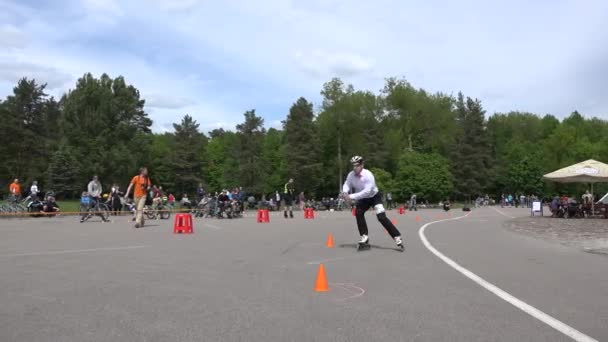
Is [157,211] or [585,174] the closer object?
[157,211]

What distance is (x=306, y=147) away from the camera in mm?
79000

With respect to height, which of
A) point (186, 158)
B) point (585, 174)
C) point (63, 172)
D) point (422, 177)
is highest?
point (186, 158)

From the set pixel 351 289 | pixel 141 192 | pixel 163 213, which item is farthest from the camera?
pixel 163 213

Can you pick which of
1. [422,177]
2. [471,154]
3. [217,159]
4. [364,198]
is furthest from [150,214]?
[217,159]

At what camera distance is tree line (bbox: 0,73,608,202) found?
227 ft

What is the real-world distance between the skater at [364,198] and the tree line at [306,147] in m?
59.7

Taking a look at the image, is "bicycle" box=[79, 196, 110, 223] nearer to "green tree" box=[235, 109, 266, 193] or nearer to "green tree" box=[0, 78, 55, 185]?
"green tree" box=[235, 109, 266, 193]

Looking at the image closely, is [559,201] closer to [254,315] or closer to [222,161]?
[254,315]

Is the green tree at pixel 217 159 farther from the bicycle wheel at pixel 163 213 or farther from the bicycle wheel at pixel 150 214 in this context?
the bicycle wheel at pixel 150 214

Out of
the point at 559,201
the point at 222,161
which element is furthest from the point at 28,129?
the point at 559,201

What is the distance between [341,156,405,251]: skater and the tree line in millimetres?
59741

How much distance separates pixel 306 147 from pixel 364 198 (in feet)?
221

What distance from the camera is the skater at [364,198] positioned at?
37.5ft

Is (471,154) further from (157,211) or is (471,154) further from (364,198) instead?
(364,198)
